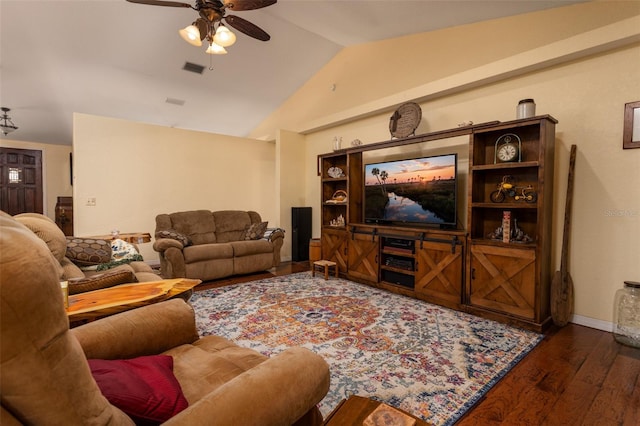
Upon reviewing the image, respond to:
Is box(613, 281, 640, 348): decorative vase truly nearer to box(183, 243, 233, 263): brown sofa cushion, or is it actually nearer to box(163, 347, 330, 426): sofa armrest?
box(163, 347, 330, 426): sofa armrest

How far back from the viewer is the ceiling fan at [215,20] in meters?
2.61

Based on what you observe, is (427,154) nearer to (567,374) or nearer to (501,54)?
(501,54)

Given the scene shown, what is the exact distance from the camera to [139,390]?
920 mm

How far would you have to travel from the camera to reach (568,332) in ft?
9.36

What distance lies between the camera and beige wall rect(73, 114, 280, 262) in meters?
4.93

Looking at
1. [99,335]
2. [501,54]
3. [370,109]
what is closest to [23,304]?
[99,335]

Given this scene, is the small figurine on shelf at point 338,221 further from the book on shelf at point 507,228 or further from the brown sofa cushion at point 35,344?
the brown sofa cushion at point 35,344

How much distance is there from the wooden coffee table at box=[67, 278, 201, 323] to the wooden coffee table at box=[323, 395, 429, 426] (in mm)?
1334

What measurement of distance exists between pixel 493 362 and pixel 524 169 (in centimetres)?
204

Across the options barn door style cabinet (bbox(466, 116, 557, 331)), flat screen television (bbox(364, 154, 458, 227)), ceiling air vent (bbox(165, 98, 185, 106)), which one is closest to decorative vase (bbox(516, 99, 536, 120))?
barn door style cabinet (bbox(466, 116, 557, 331))

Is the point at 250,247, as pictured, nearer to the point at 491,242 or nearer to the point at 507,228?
the point at 491,242

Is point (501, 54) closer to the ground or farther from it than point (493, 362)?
farther from it

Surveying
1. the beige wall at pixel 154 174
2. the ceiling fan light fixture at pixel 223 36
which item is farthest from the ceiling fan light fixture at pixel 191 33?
→ the beige wall at pixel 154 174

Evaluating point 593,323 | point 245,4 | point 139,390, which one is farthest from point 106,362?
point 593,323
